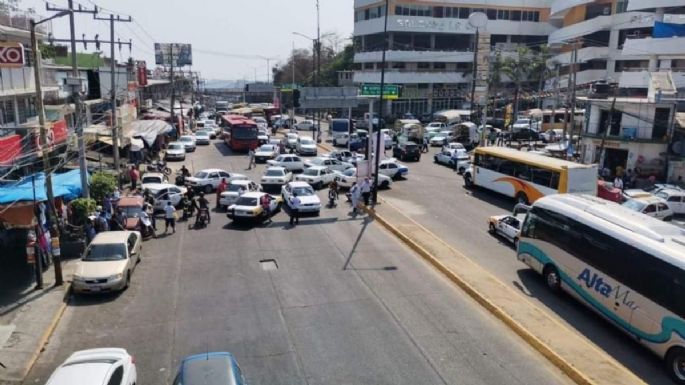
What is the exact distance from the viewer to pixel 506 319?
14867 millimetres

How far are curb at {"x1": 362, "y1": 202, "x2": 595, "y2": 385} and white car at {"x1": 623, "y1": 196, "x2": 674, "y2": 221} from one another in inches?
484

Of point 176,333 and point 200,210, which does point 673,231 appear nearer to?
point 176,333

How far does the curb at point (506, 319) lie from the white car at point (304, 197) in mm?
5198

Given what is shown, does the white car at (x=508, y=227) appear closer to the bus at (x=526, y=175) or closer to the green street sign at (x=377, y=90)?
the bus at (x=526, y=175)

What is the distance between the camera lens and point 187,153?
A: 164ft

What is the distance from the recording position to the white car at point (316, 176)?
3422 centimetres

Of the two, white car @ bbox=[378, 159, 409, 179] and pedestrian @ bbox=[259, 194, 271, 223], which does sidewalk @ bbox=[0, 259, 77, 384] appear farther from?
white car @ bbox=[378, 159, 409, 179]

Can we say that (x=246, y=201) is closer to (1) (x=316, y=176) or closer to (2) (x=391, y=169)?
(1) (x=316, y=176)

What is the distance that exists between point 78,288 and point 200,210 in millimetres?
8951

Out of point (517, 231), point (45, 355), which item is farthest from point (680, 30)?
point (45, 355)

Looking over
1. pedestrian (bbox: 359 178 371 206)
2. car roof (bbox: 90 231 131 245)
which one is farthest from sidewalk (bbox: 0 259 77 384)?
pedestrian (bbox: 359 178 371 206)

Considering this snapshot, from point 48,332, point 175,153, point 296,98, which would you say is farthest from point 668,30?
point 48,332

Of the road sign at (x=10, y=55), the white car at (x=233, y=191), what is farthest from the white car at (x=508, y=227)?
the road sign at (x=10, y=55)

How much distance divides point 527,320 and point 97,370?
10.5 metres
